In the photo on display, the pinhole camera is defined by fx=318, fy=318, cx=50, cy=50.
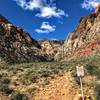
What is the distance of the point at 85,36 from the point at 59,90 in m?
41.0

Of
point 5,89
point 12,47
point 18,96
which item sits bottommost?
point 18,96

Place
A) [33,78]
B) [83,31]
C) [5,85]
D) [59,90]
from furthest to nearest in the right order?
[83,31], [33,78], [5,85], [59,90]

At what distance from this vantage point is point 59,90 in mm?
27078

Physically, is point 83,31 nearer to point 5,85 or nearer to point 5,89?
point 5,85

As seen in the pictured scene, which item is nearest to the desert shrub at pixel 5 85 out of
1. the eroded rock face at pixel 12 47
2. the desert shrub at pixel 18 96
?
the desert shrub at pixel 18 96

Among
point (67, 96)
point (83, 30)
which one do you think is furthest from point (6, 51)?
point (67, 96)

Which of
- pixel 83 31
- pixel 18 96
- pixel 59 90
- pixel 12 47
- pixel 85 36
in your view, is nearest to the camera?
pixel 18 96

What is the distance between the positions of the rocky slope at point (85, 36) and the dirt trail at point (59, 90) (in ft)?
85.9

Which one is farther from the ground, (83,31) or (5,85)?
(83,31)

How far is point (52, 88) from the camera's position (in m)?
27.6

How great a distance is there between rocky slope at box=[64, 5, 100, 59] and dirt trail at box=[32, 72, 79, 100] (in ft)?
85.9

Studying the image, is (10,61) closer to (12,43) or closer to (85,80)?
(12,43)

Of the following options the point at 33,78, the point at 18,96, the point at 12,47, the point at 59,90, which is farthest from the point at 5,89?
the point at 12,47

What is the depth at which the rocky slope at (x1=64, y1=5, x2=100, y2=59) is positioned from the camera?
188ft
